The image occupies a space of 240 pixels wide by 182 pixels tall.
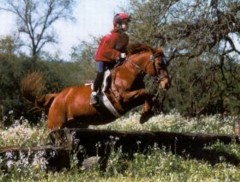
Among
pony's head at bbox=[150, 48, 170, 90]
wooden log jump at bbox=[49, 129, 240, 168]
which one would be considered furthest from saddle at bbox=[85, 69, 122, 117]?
wooden log jump at bbox=[49, 129, 240, 168]

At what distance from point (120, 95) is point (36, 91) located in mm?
3919

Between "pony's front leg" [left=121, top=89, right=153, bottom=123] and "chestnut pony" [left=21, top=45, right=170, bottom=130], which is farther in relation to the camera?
"chestnut pony" [left=21, top=45, right=170, bottom=130]

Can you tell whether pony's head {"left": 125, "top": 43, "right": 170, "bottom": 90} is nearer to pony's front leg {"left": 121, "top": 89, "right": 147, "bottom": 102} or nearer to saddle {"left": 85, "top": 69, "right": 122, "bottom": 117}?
pony's front leg {"left": 121, "top": 89, "right": 147, "bottom": 102}

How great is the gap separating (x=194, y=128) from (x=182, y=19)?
482 cm

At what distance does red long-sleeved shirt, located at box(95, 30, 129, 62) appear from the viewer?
14.9 m

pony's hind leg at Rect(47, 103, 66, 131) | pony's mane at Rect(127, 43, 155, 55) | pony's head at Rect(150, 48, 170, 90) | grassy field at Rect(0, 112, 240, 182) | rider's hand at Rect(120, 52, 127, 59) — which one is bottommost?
grassy field at Rect(0, 112, 240, 182)

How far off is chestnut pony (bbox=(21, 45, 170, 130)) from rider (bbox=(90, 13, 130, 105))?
225mm

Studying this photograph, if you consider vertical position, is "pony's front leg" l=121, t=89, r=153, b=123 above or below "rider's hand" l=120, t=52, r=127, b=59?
below

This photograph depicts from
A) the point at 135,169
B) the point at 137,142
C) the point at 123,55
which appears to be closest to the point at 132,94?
the point at 123,55

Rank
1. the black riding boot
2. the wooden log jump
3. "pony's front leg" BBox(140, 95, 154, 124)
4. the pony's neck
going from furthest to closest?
the black riding boot → the pony's neck → "pony's front leg" BBox(140, 95, 154, 124) → the wooden log jump

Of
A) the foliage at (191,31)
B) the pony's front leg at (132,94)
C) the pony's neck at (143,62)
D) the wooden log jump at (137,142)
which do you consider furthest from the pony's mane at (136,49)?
the foliage at (191,31)

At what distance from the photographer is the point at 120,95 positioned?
15102 millimetres

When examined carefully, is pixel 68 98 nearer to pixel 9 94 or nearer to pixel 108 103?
pixel 108 103

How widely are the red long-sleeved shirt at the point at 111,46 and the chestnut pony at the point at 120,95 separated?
371mm
